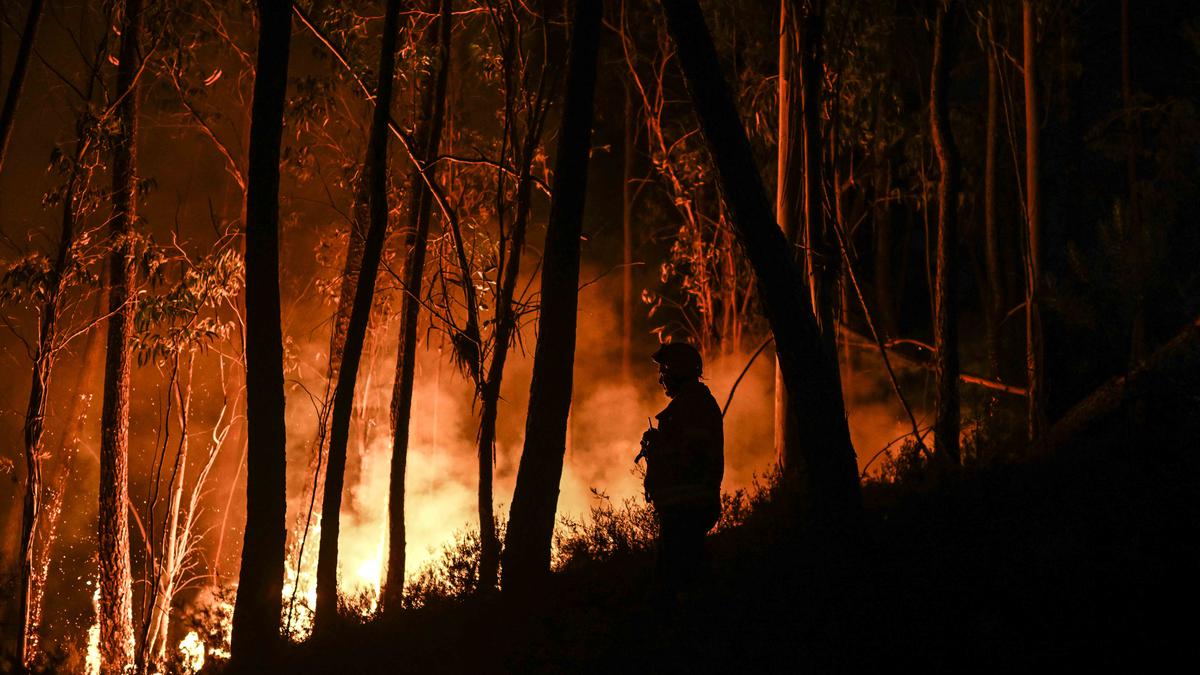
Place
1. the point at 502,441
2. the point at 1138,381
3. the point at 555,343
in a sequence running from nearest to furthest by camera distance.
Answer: the point at 1138,381 < the point at 555,343 < the point at 502,441

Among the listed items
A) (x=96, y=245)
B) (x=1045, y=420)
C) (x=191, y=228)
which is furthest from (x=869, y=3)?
(x=191, y=228)

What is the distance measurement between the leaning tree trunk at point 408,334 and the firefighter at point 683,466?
5682 millimetres

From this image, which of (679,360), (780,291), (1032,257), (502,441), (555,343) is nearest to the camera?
(679,360)

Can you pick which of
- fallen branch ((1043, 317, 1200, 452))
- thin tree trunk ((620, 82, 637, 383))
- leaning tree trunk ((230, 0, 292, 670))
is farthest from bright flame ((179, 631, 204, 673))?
thin tree trunk ((620, 82, 637, 383))

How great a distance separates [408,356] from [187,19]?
6.22 meters

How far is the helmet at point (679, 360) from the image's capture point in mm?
5828

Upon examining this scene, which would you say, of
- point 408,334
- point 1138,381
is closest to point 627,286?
point 408,334

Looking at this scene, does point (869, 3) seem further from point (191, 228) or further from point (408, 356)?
point (191, 228)

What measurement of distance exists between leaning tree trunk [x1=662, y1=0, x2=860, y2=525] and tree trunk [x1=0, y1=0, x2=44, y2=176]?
769 centimetres

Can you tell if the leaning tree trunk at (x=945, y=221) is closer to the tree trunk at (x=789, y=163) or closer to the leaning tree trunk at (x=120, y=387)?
the tree trunk at (x=789, y=163)

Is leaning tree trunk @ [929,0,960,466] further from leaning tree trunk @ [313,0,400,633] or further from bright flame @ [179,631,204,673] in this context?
bright flame @ [179,631,204,673]

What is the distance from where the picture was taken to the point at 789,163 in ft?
31.7

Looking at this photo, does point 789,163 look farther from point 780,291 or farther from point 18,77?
point 18,77

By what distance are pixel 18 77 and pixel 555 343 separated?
24.2 feet
